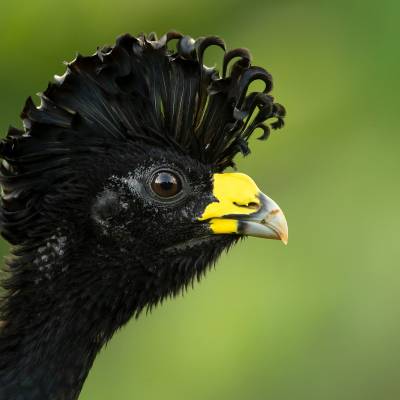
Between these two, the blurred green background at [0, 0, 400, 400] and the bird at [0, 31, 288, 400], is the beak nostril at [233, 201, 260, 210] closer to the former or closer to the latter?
the bird at [0, 31, 288, 400]

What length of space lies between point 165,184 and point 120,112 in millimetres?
379

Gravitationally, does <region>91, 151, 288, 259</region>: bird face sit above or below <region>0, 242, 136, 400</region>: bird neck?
above

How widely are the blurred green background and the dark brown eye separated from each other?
16.3ft

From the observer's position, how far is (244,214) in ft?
15.9

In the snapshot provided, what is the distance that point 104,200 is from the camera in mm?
4730

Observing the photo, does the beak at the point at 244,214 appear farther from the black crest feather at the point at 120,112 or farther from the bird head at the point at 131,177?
the black crest feather at the point at 120,112

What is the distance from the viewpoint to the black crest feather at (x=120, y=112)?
4.67 m

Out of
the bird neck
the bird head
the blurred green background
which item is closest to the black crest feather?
the bird head

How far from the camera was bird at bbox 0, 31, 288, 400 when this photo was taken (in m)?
4.68

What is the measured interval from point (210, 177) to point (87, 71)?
752mm

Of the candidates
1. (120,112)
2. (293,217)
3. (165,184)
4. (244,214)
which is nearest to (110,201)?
(165,184)

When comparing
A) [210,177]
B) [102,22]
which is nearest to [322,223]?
[102,22]

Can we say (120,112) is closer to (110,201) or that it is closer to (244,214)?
(110,201)

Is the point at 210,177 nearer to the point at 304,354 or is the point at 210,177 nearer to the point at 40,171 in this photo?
the point at 40,171
